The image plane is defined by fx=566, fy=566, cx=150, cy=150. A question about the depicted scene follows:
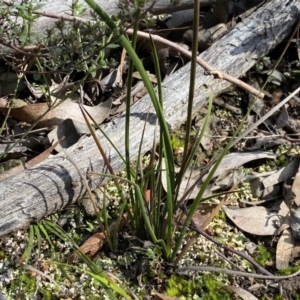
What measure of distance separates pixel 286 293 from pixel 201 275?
0.34 meters

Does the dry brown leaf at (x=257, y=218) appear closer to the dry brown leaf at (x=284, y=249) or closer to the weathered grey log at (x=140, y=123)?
the dry brown leaf at (x=284, y=249)

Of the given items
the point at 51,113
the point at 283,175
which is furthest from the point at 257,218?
the point at 51,113

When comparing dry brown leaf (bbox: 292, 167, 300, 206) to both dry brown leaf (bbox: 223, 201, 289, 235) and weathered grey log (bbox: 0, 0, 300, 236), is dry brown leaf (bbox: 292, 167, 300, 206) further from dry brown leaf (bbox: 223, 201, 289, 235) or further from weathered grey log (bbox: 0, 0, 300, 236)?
weathered grey log (bbox: 0, 0, 300, 236)

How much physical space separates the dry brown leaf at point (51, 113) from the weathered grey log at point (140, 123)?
233mm

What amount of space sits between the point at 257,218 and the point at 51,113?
42.6 inches

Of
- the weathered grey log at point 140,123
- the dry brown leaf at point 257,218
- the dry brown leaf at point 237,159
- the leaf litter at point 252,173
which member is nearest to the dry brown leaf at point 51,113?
the leaf litter at point 252,173

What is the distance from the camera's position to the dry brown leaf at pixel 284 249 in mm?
2332

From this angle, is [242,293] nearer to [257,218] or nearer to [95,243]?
[257,218]

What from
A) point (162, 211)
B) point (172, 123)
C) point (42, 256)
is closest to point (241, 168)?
point (172, 123)

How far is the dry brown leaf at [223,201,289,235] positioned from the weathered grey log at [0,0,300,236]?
50 centimetres

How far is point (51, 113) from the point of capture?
271 centimetres

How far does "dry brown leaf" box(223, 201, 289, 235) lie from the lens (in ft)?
8.03

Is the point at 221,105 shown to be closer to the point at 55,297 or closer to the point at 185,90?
the point at 185,90

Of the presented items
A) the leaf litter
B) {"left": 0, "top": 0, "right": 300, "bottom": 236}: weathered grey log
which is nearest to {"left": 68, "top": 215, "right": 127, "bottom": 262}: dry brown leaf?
the leaf litter
